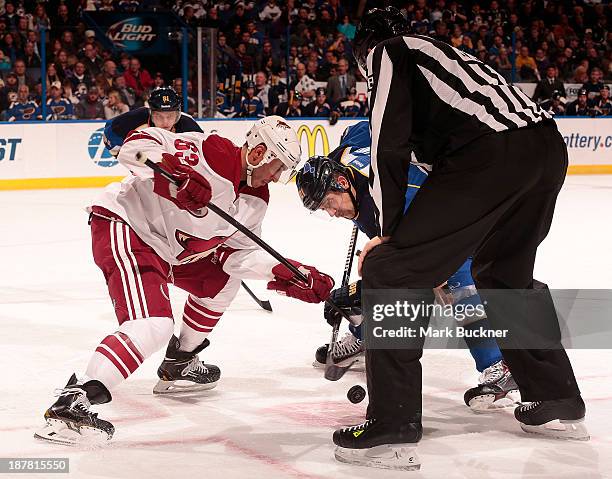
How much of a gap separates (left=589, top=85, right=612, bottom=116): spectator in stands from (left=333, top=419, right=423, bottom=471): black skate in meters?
11.3

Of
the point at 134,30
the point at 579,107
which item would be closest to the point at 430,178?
the point at 134,30

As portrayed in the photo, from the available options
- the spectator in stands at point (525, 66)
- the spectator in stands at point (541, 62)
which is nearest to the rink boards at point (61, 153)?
the spectator in stands at point (525, 66)

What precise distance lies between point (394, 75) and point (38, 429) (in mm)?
1474

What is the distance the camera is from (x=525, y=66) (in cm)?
1388

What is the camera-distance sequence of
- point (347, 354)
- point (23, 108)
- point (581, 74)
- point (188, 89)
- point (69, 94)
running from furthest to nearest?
1. point (581, 74)
2. point (188, 89)
3. point (69, 94)
4. point (23, 108)
5. point (347, 354)

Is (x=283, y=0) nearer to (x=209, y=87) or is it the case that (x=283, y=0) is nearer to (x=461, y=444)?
(x=209, y=87)

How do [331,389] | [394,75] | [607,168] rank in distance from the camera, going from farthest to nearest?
[607,168], [331,389], [394,75]

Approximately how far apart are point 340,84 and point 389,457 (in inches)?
385

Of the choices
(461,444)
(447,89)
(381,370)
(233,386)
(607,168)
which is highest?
(447,89)

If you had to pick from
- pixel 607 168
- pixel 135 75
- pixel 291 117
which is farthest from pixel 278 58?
pixel 607 168

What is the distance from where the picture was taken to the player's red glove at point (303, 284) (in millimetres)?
3471

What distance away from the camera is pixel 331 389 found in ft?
12.4

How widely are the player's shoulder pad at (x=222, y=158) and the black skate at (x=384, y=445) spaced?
0.95 meters

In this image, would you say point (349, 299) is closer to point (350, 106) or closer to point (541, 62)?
point (350, 106)
